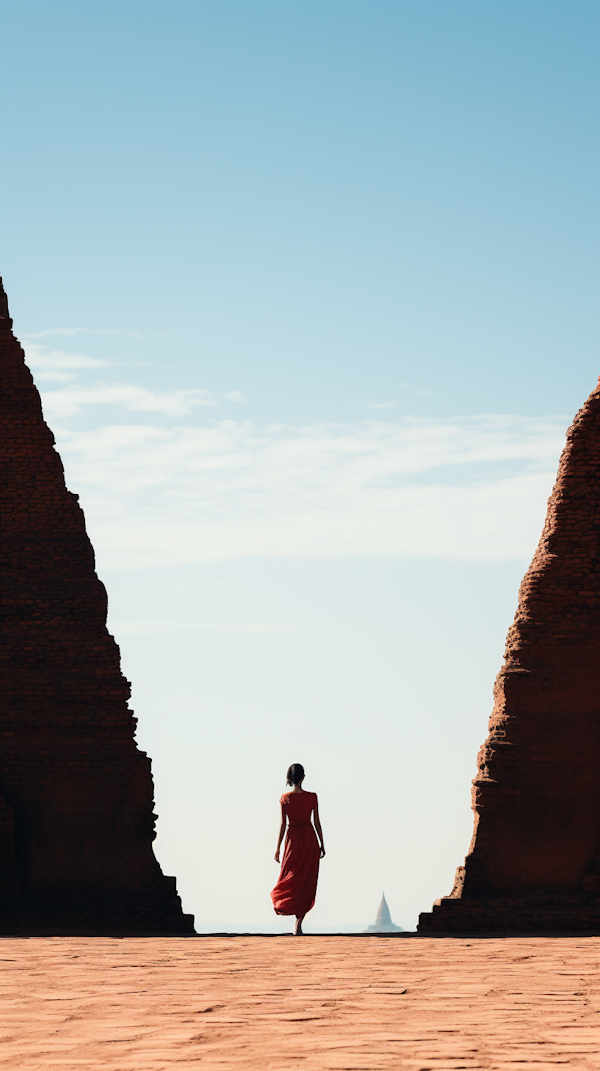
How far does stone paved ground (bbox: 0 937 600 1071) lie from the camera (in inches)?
208

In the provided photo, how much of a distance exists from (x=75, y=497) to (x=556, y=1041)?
1024 cm

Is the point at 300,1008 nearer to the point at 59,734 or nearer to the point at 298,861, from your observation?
the point at 298,861

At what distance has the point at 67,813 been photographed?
13.7 metres

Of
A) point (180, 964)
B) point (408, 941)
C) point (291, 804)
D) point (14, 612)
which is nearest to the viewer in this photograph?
point (180, 964)

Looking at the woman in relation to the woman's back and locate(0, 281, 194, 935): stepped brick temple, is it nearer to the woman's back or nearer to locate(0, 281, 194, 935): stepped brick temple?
the woman's back

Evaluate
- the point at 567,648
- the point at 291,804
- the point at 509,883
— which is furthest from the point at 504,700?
the point at 291,804

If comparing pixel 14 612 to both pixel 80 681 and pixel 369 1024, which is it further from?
pixel 369 1024

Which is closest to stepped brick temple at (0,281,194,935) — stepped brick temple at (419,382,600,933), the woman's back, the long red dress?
the long red dress

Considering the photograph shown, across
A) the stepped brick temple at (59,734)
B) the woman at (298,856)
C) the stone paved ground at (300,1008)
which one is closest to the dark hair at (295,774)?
the woman at (298,856)

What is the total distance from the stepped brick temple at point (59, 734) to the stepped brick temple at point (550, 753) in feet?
10.9

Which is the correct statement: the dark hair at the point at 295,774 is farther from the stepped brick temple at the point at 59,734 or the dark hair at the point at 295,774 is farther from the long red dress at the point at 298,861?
the stepped brick temple at the point at 59,734

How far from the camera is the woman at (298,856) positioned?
12102mm

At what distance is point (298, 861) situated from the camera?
12109 millimetres

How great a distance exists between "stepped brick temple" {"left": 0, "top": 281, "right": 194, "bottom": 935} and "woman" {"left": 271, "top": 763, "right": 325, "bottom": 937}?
5.94 feet
